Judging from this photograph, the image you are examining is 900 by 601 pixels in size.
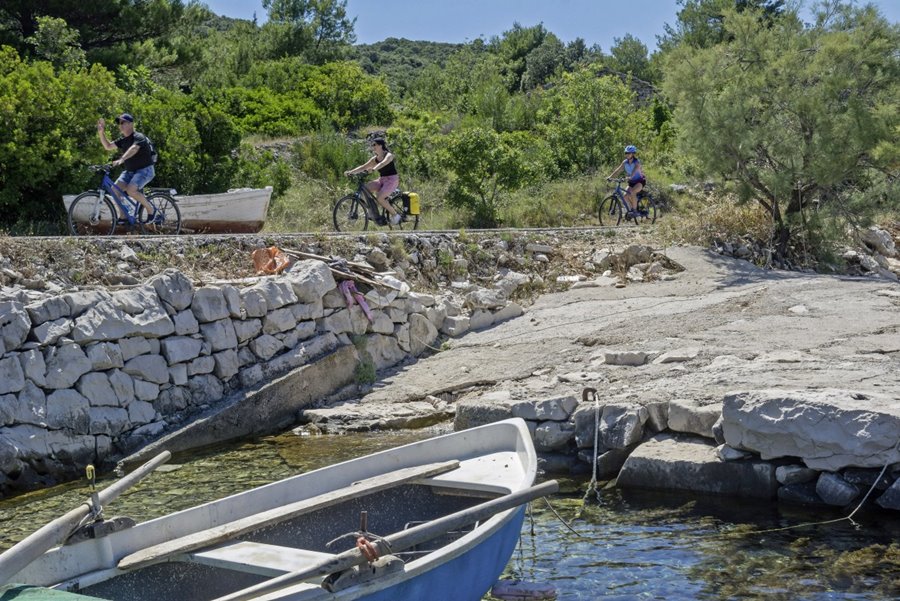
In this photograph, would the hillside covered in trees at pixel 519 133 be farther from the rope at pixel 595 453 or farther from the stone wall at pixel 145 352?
the rope at pixel 595 453

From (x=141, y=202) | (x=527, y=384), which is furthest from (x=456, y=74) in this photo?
(x=527, y=384)

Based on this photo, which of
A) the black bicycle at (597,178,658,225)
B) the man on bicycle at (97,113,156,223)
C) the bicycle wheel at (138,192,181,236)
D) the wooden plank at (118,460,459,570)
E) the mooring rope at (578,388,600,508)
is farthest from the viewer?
the black bicycle at (597,178,658,225)

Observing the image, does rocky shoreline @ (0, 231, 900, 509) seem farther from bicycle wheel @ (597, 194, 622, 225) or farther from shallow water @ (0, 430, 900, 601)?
bicycle wheel @ (597, 194, 622, 225)

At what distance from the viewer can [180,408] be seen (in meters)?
10.9

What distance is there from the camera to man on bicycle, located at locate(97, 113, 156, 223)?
13570mm

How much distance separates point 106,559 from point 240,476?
3.94m

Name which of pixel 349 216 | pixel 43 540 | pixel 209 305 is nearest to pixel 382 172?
pixel 349 216

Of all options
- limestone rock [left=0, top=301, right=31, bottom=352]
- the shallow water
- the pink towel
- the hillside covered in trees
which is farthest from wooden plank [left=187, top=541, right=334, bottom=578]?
the hillside covered in trees

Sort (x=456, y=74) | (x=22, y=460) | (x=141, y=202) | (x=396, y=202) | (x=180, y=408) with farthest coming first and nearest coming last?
(x=456, y=74)
(x=396, y=202)
(x=141, y=202)
(x=180, y=408)
(x=22, y=460)

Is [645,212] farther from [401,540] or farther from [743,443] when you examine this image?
[401,540]

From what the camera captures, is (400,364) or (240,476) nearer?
(240,476)

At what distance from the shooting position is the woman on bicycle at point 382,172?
15383 millimetres

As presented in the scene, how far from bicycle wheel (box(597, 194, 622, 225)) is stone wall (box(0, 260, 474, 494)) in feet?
26.0

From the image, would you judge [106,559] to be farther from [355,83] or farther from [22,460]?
[355,83]
